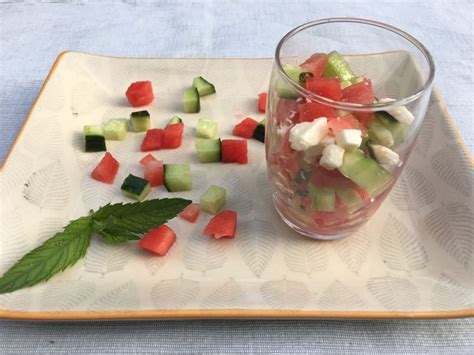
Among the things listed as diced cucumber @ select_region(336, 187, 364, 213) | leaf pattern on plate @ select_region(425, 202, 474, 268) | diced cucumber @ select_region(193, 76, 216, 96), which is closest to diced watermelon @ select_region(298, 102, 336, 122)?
diced cucumber @ select_region(336, 187, 364, 213)

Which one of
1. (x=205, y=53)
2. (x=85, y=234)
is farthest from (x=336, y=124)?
(x=205, y=53)

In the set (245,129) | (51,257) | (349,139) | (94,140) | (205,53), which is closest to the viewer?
(349,139)

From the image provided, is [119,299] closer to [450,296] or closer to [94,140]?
[94,140]

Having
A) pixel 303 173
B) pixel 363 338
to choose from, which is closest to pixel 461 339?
pixel 363 338

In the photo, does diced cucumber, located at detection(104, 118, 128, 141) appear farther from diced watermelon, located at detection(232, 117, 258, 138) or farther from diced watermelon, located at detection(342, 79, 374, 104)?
diced watermelon, located at detection(342, 79, 374, 104)

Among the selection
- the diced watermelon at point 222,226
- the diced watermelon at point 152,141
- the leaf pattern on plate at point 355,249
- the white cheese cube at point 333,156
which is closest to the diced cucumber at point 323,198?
the white cheese cube at point 333,156

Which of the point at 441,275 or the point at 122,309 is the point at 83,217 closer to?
the point at 122,309

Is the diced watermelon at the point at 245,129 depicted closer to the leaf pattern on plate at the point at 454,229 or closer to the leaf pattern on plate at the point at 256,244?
the leaf pattern on plate at the point at 256,244
